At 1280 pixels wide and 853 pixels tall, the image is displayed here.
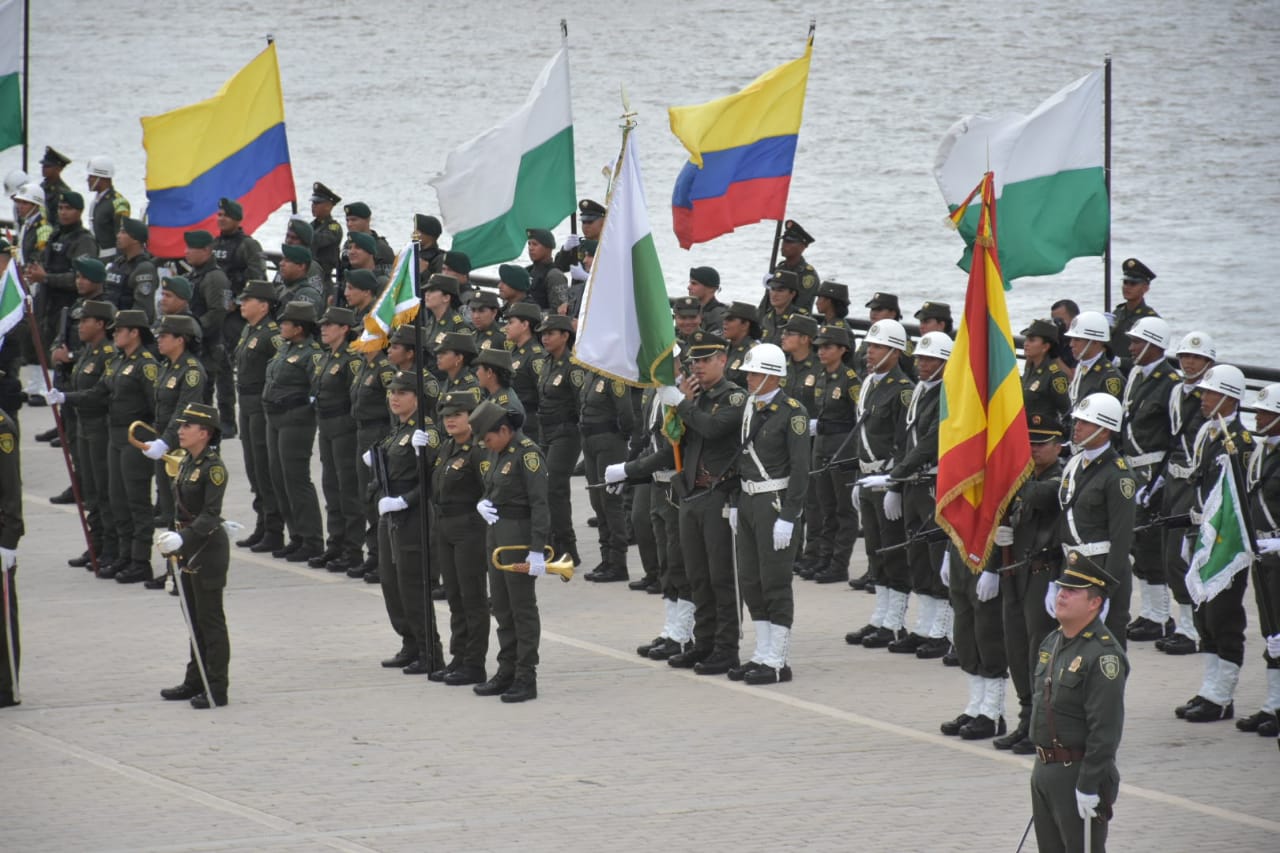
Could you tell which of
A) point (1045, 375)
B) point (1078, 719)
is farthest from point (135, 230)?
point (1078, 719)

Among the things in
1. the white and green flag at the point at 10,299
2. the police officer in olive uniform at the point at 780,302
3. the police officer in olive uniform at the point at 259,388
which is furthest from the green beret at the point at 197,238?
the police officer in olive uniform at the point at 780,302

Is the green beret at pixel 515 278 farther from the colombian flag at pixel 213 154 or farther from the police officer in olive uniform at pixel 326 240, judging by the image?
the police officer in olive uniform at pixel 326 240

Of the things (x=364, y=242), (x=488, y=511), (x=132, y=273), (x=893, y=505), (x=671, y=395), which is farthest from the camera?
(x=132, y=273)

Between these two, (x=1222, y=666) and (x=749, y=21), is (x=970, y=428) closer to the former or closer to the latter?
(x=1222, y=666)

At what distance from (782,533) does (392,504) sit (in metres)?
2.56

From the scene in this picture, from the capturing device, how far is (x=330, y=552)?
17.5 metres

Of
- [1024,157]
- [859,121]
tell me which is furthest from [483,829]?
[859,121]

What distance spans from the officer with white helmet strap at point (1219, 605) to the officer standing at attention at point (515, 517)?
4008 mm

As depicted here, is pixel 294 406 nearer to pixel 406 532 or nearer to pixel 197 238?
pixel 197 238

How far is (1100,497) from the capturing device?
39.4ft

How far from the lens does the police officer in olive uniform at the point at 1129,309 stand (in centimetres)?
1738

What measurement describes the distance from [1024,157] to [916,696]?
211 inches

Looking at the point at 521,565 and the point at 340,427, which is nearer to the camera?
the point at 521,565

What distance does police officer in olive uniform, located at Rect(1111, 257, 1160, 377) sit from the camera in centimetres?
1738
